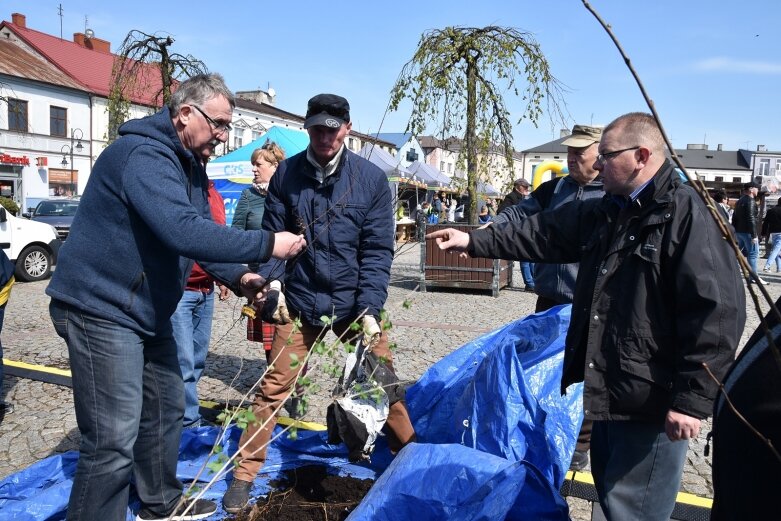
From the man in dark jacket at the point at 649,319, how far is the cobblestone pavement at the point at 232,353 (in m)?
1.01

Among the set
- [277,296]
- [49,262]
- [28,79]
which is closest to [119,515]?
[277,296]

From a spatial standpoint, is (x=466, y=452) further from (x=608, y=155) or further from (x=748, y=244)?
(x=748, y=244)

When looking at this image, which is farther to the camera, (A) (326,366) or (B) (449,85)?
(B) (449,85)

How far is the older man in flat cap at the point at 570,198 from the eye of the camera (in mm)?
3775

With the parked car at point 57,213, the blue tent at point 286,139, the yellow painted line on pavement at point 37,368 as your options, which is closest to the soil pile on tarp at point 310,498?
the yellow painted line on pavement at point 37,368

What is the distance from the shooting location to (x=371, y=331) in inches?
119

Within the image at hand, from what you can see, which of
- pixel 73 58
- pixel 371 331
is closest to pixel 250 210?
pixel 371 331

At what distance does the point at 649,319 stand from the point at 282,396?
6.12 ft

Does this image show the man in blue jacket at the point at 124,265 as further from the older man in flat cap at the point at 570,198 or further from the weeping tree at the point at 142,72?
the weeping tree at the point at 142,72

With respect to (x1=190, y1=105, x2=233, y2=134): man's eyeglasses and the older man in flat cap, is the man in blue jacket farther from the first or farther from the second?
the older man in flat cap

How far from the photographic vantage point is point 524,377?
3.29 m

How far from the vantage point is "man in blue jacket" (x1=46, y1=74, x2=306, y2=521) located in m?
2.31

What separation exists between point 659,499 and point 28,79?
41326 millimetres

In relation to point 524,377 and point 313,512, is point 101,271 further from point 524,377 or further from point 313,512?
point 524,377
